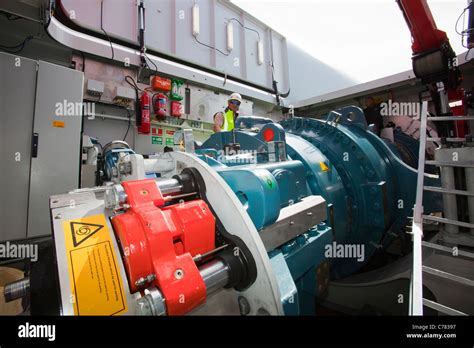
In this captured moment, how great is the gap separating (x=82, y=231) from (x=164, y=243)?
212mm

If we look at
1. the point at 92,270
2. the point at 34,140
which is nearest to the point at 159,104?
the point at 34,140

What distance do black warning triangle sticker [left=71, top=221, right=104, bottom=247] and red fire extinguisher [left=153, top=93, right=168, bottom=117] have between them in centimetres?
319

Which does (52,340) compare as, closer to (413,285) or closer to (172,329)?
(172,329)

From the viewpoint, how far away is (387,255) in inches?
91.7

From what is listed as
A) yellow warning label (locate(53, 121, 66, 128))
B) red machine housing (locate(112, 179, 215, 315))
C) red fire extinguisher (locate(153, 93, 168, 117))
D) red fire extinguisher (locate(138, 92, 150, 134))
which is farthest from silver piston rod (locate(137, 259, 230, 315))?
red fire extinguisher (locate(153, 93, 168, 117))

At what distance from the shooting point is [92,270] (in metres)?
0.50

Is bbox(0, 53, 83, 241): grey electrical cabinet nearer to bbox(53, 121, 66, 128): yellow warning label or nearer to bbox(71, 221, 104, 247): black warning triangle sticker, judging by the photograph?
bbox(53, 121, 66, 128): yellow warning label

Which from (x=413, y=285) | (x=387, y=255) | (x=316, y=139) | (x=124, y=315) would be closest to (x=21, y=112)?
(x=124, y=315)

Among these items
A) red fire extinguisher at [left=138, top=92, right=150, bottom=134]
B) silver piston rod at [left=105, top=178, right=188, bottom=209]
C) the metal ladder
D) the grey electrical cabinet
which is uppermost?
red fire extinguisher at [left=138, top=92, right=150, bottom=134]

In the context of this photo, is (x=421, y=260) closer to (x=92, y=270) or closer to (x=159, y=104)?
(x=92, y=270)

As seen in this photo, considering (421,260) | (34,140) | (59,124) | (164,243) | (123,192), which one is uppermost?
(59,124)

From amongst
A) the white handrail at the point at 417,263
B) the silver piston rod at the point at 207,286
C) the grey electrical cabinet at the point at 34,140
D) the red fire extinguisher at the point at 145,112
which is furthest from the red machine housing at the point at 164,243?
the red fire extinguisher at the point at 145,112

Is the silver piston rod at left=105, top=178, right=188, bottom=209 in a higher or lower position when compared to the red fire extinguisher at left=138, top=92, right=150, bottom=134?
lower

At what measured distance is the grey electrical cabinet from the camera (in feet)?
6.59
